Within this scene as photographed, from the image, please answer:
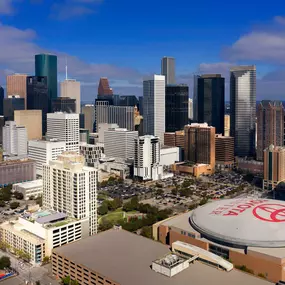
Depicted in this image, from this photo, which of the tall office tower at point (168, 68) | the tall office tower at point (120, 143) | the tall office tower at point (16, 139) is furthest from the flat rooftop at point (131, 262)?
the tall office tower at point (168, 68)

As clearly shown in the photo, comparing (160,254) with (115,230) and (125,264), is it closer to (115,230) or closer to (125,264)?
(125,264)

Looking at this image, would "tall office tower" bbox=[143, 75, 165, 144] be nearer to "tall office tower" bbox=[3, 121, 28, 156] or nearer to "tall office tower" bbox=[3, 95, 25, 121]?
"tall office tower" bbox=[3, 121, 28, 156]

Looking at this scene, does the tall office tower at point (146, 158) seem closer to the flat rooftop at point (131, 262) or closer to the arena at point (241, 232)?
the arena at point (241, 232)

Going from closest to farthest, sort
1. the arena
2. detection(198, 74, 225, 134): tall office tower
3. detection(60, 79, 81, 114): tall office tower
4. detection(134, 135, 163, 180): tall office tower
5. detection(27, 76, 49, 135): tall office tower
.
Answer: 1. the arena
2. detection(134, 135, 163, 180): tall office tower
3. detection(198, 74, 225, 134): tall office tower
4. detection(27, 76, 49, 135): tall office tower
5. detection(60, 79, 81, 114): tall office tower

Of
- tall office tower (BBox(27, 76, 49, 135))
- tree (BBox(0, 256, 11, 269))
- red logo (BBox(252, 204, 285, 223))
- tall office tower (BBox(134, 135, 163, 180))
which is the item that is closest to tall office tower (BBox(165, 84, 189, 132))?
tall office tower (BBox(134, 135, 163, 180))

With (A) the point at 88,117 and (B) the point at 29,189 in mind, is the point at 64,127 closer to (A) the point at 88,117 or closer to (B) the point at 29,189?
(B) the point at 29,189
